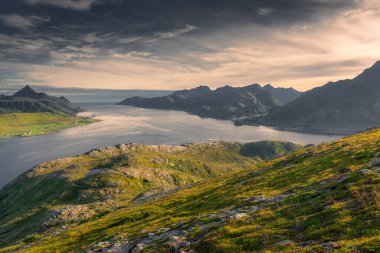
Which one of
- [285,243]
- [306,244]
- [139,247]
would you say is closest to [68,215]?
[139,247]

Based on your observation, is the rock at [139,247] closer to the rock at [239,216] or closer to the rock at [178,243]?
the rock at [178,243]

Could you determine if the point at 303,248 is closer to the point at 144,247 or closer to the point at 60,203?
the point at 144,247

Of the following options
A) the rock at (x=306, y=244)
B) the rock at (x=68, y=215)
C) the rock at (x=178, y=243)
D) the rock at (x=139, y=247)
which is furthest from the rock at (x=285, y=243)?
the rock at (x=68, y=215)

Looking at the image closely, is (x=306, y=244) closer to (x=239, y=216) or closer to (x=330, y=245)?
(x=330, y=245)

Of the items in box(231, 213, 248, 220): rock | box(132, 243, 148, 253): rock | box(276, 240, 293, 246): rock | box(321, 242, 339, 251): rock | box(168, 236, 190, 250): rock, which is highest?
box(321, 242, 339, 251): rock

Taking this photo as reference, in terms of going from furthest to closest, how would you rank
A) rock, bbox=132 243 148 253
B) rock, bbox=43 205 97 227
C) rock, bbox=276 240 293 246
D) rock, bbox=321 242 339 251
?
rock, bbox=43 205 97 227, rock, bbox=132 243 148 253, rock, bbox=276 240 293 246, rock, bbox=321 242 339 251

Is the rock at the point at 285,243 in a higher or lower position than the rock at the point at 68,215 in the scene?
higher

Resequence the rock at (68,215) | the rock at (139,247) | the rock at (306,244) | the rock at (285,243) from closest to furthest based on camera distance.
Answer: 1. the rock at (306,244)
2. the rock at (285,243)
3. the rock at (139,247)
4. the rock at (68,215)

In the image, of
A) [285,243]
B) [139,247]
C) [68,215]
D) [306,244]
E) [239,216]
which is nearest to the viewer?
[306,244]

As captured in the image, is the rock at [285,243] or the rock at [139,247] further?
the rock at [139,247]

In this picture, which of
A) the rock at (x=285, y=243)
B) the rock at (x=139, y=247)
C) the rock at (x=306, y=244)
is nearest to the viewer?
the rock at (x=306, y=244)

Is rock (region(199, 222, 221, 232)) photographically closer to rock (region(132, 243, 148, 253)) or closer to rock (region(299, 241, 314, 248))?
rock (region(132, 243, 148, 253))

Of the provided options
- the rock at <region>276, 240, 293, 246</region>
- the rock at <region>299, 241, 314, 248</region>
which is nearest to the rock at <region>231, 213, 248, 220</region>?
the rock at <region>276, 240, 293, 246</region>

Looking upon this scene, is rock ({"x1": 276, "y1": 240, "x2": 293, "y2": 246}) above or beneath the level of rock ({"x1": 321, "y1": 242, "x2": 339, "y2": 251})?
beneath
